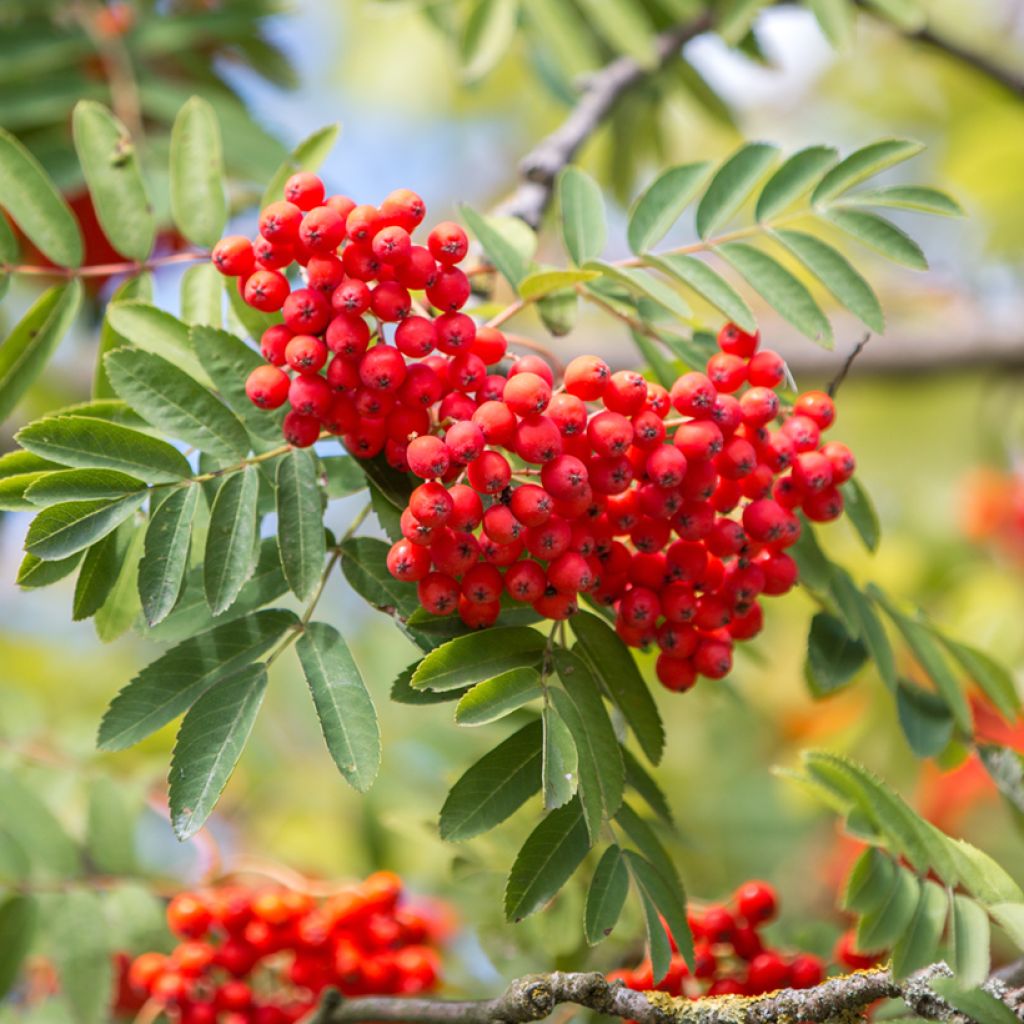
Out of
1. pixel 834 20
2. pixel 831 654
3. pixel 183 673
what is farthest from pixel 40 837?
pixel 834 20

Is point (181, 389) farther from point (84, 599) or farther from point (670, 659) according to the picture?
point (670, 659)

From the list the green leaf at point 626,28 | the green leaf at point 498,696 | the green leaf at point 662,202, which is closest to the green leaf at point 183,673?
the green leaf at point 498,696

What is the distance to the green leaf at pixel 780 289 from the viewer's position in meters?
1.73

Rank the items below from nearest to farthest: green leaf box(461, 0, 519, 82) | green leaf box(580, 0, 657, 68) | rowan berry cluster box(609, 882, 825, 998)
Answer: rowan berry cluster box(609, 882, 825, 998)
green leaf box(580, 0, 657, 68)
green leaf box(461, 0, 519, 82)

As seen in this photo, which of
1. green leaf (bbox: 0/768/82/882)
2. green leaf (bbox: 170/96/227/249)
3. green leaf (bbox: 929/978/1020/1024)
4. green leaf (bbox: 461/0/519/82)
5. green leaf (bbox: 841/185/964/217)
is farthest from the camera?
green leaf (bbox: 461/0/519/82)

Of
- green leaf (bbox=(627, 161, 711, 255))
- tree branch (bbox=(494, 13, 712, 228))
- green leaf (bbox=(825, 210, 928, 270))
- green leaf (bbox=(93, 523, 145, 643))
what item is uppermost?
tree branch (bbox=(494, 13, 712, 228))

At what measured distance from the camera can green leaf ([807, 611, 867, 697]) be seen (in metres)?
1.80

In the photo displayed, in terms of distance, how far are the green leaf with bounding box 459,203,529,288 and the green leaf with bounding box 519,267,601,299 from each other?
0.20 ft

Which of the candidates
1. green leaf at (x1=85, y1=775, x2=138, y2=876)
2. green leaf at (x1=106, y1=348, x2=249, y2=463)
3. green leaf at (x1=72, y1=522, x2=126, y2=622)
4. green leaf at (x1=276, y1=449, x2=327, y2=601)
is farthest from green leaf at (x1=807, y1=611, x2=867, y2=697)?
green leaf at (x1=85, y1=775, x2=138, y2=876)

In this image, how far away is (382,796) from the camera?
3264 mm

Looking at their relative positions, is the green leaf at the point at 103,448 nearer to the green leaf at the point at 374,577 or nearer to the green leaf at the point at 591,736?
the green leaf at the point at 374,577

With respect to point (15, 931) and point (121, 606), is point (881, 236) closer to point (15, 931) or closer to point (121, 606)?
point (121, 606)

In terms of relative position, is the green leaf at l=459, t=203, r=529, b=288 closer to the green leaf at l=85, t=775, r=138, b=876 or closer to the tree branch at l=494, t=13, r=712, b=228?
the tree branch at l=494, t=13, r=712, b=228

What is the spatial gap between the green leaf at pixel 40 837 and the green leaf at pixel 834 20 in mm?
2086
